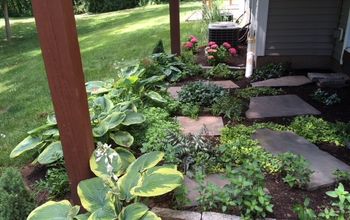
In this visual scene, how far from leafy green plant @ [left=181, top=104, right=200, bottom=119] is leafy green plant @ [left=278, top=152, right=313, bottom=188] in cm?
127

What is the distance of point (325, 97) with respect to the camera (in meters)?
3.65

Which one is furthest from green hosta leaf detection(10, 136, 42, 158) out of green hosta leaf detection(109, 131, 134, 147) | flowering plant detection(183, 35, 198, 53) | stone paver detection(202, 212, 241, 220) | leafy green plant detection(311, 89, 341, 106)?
flowering plant detection(183, 35, 198, 53)

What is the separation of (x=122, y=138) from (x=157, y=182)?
2.61 ft

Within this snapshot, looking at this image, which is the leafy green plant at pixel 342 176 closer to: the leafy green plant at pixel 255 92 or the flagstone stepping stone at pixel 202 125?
the flagstone stepping stone at pixel 202 125

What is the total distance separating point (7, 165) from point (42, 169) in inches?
14.9

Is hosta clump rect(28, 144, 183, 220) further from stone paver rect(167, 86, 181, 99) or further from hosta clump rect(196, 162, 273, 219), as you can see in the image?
stone paver rect(167, 86, 181, 99)

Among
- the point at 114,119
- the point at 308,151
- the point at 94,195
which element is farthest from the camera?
the point at 114,119

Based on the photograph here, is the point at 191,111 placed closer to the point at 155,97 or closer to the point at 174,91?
the point at 155,97

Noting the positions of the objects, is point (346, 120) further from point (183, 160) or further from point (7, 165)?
point (7, 165)

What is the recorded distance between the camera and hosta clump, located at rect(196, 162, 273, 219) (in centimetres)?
185

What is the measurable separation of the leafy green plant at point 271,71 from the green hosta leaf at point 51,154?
2934mm

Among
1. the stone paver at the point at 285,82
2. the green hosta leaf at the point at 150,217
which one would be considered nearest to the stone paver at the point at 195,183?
the green hosta leaf at the point at 150,217

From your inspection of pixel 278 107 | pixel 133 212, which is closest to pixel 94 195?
pixel 133 212

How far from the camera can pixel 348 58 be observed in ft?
13.8
